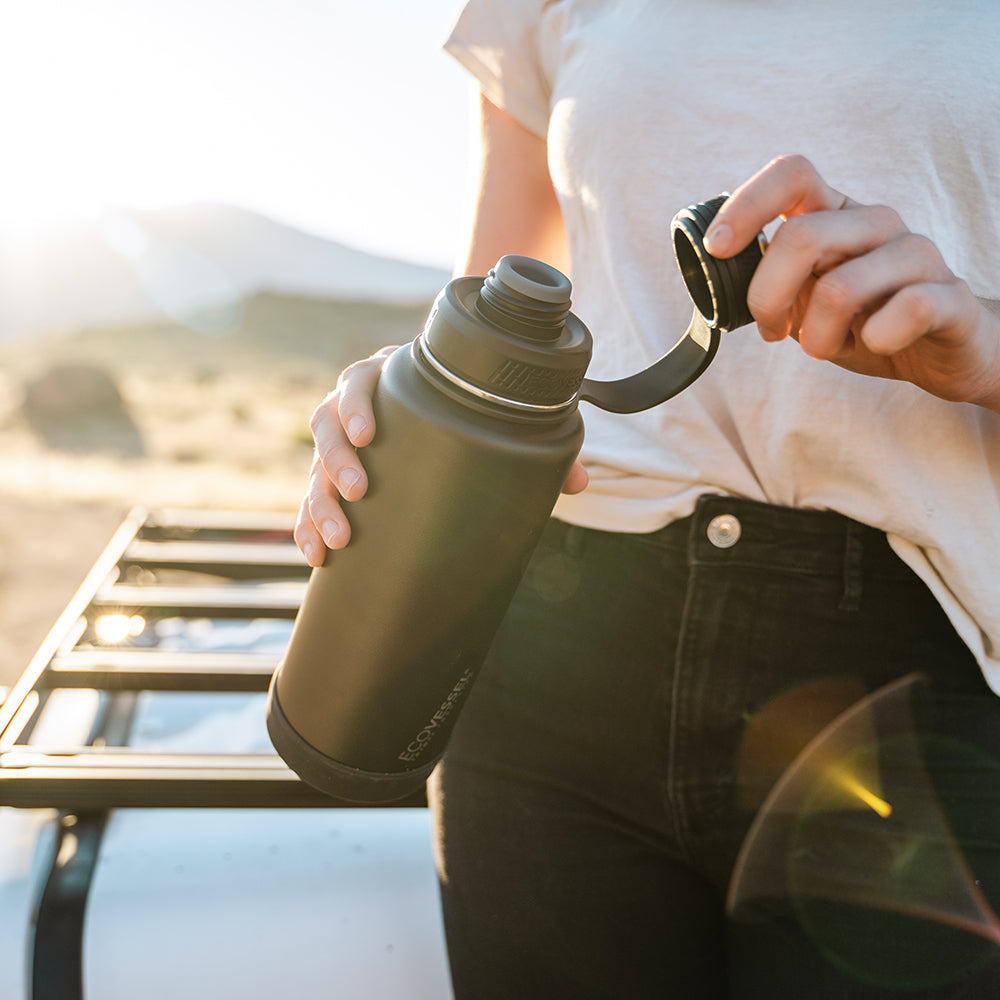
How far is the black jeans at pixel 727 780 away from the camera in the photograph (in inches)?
37.9

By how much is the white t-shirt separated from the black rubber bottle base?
14.9 inches

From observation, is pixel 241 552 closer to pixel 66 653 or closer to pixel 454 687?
pixel 66 653

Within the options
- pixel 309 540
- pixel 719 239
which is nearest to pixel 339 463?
pixel 309 540

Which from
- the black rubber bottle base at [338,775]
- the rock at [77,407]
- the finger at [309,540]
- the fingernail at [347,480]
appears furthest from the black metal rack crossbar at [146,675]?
the rock at [77,407]

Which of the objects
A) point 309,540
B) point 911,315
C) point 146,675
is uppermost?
point 911,315

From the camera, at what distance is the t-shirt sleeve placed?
1279 millimetres

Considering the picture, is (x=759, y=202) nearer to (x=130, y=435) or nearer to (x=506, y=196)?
(x=506, y=196)

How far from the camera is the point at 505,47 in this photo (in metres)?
1.29

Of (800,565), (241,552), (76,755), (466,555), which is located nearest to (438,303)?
(466,555)

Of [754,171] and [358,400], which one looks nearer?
[358,400]

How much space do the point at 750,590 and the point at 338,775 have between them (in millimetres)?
479

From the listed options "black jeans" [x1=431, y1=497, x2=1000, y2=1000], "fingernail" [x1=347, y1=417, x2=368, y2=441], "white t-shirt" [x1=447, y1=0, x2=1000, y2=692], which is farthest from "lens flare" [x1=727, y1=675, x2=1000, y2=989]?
"fingernail" [x1=347, y1=417, x2=368, y2=441]

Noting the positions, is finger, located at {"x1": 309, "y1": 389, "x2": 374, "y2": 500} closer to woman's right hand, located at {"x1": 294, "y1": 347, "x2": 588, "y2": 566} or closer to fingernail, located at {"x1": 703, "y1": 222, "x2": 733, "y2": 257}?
woman's right hand, located at {"x1": 294, "y1": 347, "x2": 588, "y2": 566}

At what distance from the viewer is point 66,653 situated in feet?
5.24
